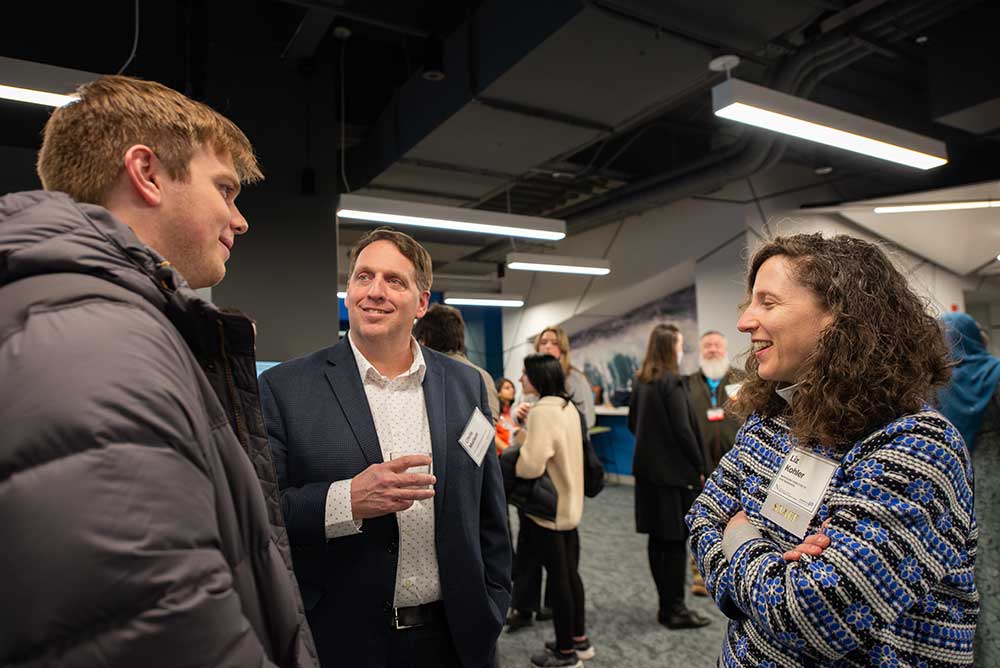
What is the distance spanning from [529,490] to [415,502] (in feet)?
5.92

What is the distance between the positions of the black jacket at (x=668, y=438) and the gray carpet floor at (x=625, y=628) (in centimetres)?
87

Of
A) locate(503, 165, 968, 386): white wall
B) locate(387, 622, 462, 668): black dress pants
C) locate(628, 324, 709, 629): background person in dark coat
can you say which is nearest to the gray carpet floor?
locate(628, 324, 709, 629): background person in dark coat

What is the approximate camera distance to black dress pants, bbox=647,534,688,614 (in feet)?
12.2

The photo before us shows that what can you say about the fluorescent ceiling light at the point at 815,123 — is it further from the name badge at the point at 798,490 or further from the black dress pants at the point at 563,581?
the name badge at the point at 798,490

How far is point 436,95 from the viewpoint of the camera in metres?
5.24

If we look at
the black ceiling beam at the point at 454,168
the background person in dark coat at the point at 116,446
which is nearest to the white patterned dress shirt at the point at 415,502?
the background person in dark coat at the point at 116,446

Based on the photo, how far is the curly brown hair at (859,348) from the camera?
115 cm

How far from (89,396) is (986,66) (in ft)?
20.6

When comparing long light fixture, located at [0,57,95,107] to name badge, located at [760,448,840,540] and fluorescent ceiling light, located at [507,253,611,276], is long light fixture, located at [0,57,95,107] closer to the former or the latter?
name badge, located at [760,448,840,540]

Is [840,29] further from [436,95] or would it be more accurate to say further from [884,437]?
[884,437]

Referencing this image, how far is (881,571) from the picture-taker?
100cm

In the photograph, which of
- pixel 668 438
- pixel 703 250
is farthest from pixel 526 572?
pixel 703 250

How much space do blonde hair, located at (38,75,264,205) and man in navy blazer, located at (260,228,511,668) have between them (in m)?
0.75

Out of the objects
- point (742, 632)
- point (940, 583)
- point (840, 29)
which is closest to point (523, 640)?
point (742, 632)
